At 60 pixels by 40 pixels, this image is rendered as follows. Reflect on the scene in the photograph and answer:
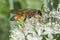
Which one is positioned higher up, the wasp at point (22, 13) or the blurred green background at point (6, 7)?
the wasp at point (22, 13)

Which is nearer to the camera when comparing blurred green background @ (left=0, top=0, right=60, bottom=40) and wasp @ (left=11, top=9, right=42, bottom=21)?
wasp @ (left=11, top=9, right=42, bottom=21)

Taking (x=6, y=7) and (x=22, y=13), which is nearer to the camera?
(x=22, y=13)

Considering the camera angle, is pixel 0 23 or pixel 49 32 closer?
pixel 49 32

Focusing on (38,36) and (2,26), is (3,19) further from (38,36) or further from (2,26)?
(38,36)

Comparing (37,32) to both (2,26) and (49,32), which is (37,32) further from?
(2,26)

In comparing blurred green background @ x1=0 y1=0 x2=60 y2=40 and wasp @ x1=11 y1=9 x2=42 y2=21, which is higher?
wasp @ x1=11 y1=9 x2=42 y2=21

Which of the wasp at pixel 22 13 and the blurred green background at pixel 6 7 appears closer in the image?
the wasp at pixel 22 13

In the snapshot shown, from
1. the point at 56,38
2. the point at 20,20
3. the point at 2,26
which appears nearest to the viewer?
the point at 56,38

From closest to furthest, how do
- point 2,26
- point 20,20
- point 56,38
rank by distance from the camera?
point 56,38 < point 20,20 < point 2,26

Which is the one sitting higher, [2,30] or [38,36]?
[38,36]

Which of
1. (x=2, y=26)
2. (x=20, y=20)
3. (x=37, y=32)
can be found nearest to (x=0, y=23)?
(x=2, y=26)
